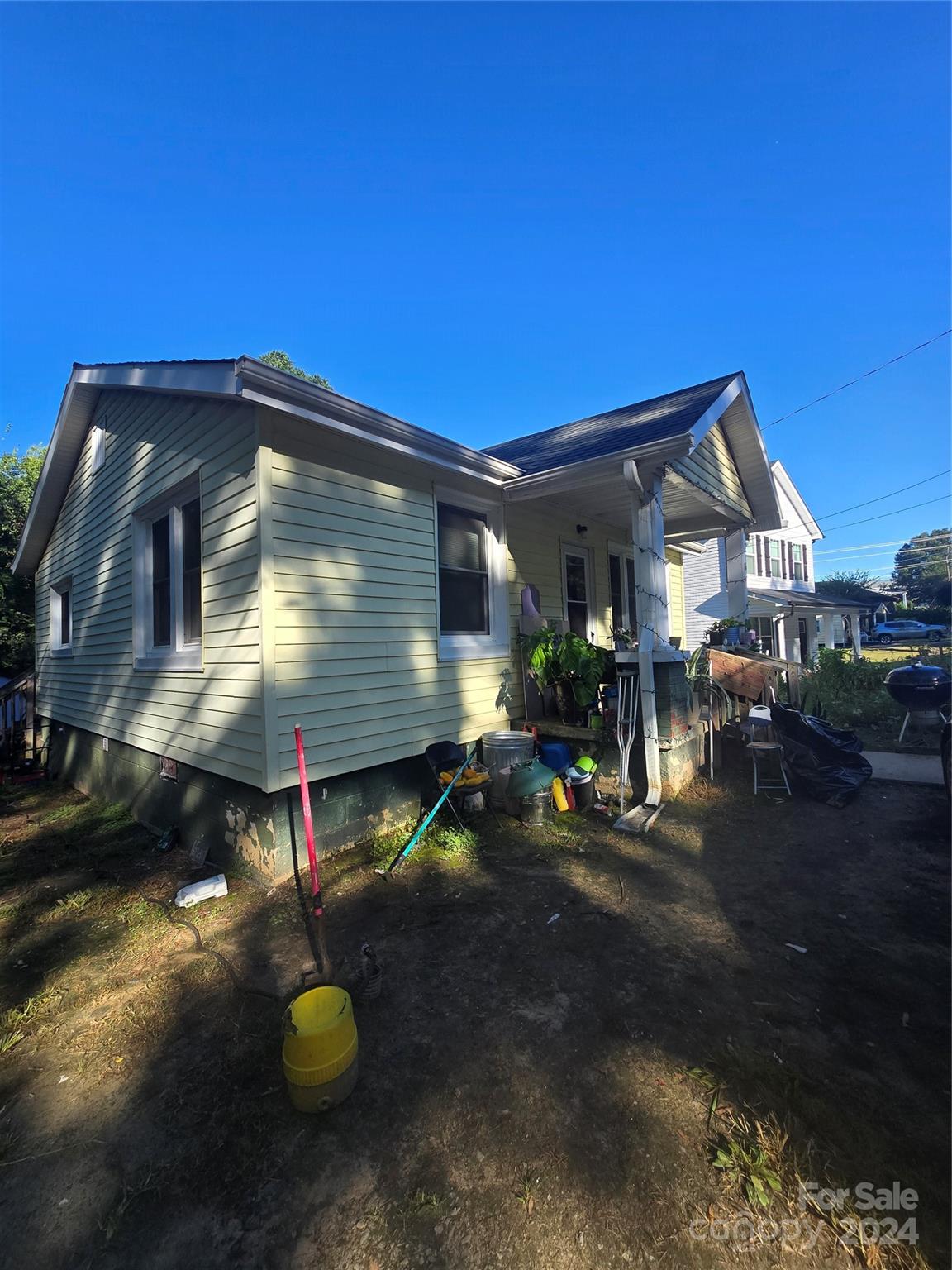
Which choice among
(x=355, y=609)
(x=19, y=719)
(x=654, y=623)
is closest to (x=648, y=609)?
(x=654, y=623)

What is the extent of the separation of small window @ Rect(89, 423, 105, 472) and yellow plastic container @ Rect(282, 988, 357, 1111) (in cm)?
781

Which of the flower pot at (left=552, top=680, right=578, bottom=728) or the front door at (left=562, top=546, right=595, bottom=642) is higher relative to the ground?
the front door at (left=562, top=546, right=595, bottom=642)

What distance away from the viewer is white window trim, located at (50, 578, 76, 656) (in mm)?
8680

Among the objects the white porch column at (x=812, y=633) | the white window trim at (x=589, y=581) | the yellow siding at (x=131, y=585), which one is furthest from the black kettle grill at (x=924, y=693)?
the white porch column at (x=812, y=633)

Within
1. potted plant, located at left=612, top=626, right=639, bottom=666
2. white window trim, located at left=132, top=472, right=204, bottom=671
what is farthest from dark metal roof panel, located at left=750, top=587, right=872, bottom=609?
white window trim, located at left=132, top=472, right=204, bottom=671

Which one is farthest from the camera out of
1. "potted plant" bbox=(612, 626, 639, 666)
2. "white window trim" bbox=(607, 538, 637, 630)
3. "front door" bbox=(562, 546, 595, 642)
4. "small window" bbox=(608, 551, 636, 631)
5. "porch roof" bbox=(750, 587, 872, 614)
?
"porch roof" bbox=(750, 587, 872, 614)

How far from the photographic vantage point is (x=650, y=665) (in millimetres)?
5676

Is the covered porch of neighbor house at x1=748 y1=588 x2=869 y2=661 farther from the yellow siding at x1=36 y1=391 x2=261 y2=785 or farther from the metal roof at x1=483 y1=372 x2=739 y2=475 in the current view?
the yellow siding at x1=36 y1=391 x2=261 y2=785

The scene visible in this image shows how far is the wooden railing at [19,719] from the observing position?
9.63m

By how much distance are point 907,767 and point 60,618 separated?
44.1 feet

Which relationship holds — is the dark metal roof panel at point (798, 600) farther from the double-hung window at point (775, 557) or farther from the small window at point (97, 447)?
the small window at point (97, 447)

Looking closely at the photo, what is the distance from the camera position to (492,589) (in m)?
6.38

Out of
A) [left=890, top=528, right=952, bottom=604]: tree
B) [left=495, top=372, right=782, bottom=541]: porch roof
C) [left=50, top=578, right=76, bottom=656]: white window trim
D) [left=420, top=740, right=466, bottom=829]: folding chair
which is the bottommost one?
[left=420, top=740, right=466, bottom=829]: folding chair

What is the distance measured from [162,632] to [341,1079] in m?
5.24
